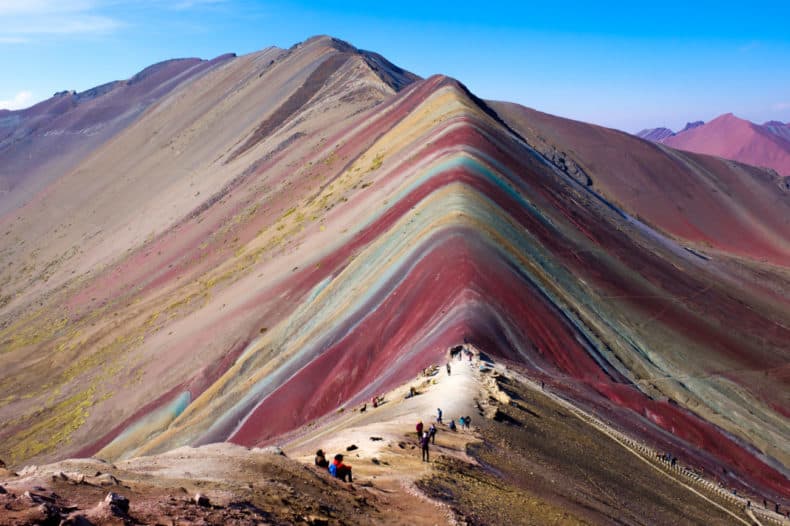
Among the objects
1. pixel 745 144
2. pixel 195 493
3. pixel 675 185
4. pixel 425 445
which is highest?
pixel 745 144

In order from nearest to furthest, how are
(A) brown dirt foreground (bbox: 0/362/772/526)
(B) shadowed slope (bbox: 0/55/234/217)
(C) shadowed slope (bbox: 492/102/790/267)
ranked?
1. (A) brown dirt foreground (bbox: 0/362/772/526)
2. (C) shadowed slope (bbox: 492/102/790/267)
3. (B) shadowed slope (bbox: 0/55/234/217)

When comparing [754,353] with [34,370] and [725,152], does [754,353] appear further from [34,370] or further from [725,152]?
[725,152]

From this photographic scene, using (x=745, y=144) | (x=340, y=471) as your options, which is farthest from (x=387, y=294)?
(x=745, y=144)

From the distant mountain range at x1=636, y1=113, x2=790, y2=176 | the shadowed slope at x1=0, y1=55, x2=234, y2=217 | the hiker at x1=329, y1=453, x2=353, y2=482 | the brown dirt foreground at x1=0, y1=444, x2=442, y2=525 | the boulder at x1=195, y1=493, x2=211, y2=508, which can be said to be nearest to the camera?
the brown dirt foreground at x1=0, y1=444, x2=442, y2=525

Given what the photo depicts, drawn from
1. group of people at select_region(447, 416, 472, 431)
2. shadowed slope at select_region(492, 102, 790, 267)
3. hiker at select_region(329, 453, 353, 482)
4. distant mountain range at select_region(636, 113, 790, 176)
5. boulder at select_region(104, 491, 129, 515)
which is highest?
distant mountain range at select_region(636, 113, 790, 176)

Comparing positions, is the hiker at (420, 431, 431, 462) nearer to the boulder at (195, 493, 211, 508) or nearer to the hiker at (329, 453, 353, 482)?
the hiker at (329, 453, 353, 482)

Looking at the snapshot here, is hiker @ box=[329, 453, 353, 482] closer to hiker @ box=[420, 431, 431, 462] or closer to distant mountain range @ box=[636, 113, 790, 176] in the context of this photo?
hiker @ box=[420, 431, 431, 462]

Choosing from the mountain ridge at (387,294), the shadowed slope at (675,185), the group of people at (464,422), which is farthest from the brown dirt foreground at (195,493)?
the shadowed slope at (675,185)

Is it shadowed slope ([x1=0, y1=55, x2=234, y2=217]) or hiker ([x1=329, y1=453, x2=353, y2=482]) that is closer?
hiker ([x1=329, y1=453, x2=353, y2=482])

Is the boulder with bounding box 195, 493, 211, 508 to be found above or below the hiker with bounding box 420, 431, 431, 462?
above

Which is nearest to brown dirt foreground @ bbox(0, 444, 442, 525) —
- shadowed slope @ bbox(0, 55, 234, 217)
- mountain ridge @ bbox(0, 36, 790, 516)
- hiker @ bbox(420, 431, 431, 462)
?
hiker @ bbox(420, 431, 431, 462)

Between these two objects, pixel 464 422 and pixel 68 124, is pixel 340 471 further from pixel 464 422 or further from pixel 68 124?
pixel 68 124

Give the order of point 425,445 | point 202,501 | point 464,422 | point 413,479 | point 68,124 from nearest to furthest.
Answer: point 202,501 → point 413,479 → point 425,445 → point 464,422 → point 68,124
